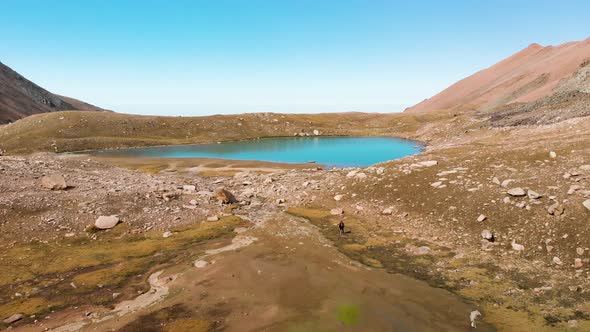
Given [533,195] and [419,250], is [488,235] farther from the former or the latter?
[533,195]

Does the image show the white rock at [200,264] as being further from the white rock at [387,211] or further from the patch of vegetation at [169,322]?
the white rock at [387,211]

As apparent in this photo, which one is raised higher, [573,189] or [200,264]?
[573,189]

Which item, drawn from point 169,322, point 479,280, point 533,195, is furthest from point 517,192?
point 169,322

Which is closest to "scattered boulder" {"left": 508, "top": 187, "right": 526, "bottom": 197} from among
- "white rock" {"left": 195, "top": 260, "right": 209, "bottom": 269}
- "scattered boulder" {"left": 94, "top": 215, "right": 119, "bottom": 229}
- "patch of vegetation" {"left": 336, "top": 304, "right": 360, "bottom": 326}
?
"patch of vegetation" {"left": 336, "top": 304, "right": 360, "bottom": 326}

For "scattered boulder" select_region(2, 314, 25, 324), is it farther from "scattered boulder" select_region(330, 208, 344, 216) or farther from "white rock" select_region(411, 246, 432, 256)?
"scattered boulder" select_region(330, 208, 344, 216)

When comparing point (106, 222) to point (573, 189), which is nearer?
point (573, 189)
